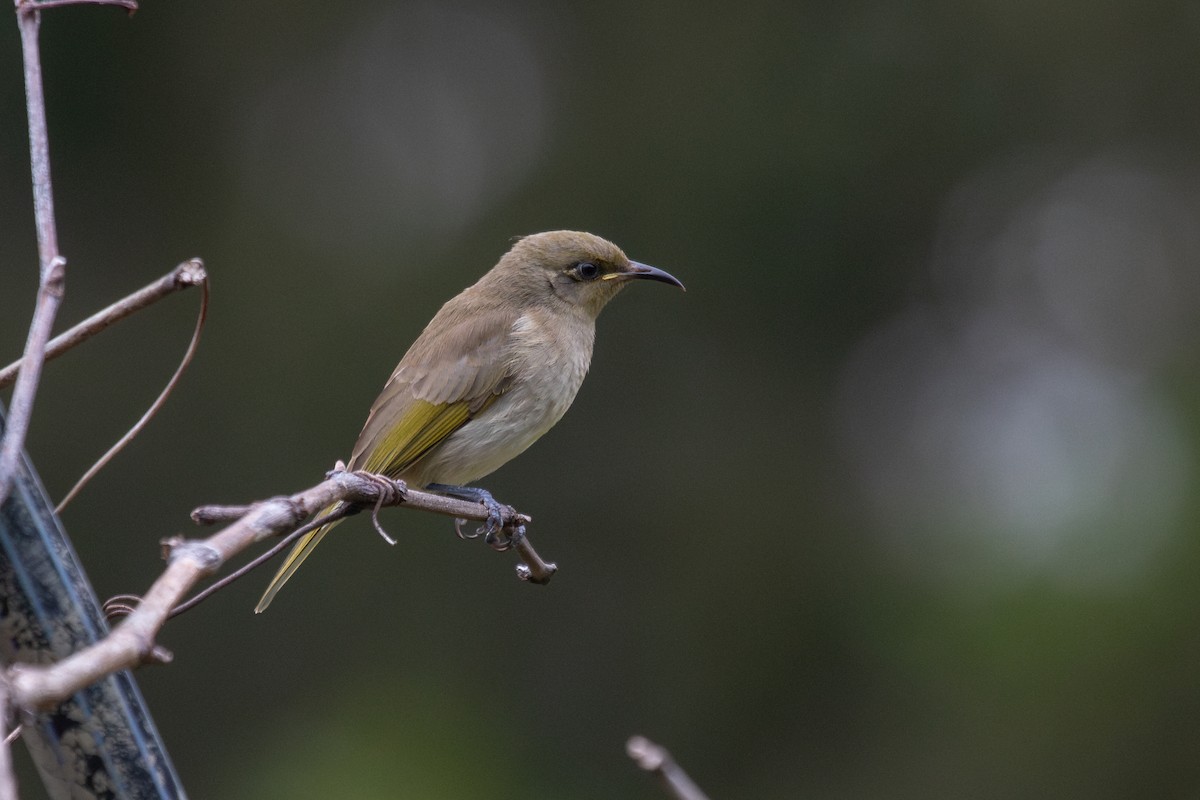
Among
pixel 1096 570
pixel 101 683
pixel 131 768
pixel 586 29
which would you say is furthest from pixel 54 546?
pixel 586 29

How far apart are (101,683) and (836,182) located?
785cm

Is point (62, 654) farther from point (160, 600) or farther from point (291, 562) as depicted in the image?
point (291, 562)

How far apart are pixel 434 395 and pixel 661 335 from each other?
4682 mm

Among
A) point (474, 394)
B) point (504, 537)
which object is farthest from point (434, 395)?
point (504, 537)

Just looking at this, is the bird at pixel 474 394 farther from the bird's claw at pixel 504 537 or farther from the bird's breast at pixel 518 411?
the bird's claw at pixel 504 537

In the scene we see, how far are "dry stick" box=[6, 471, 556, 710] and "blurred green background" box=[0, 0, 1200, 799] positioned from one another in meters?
6.39

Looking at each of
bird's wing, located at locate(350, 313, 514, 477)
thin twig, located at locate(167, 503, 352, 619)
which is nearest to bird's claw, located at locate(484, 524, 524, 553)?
bird's wing, located at locate(350, 313, 514, 477)

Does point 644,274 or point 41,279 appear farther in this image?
point 644,274

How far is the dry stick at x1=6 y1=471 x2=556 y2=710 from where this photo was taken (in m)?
1.06

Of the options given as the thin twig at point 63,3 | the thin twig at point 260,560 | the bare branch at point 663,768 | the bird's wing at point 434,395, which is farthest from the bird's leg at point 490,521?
the bare branch at point 663,768

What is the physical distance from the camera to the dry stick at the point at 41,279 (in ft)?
4.58

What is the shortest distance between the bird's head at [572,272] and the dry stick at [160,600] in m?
3.00

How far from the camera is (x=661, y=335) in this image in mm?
8844

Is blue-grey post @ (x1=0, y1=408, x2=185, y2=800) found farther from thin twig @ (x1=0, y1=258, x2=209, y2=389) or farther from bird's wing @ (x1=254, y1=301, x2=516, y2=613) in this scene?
bird's wing @ (x1=254, y1=301, x2=516, y2=613)
